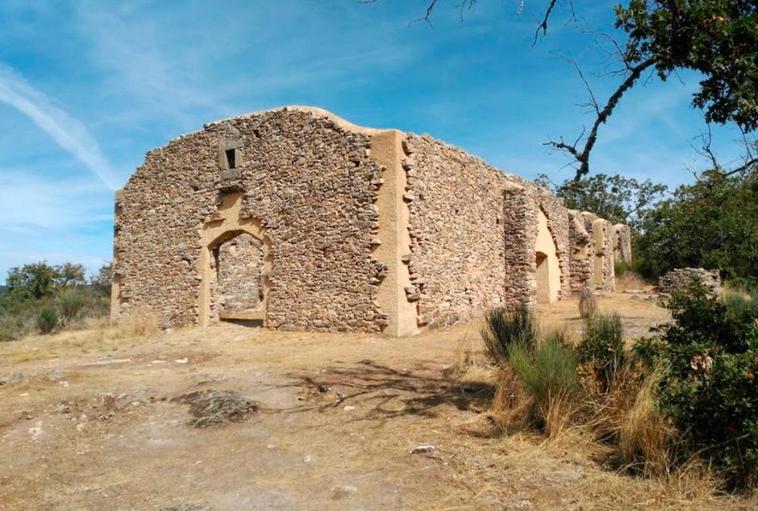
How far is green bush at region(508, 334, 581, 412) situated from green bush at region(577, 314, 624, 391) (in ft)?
0.48

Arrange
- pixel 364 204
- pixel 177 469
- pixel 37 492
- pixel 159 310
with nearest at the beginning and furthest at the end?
pixel 37 492 < pixel 177 469 < pixel 364 204 < pixel 159 310

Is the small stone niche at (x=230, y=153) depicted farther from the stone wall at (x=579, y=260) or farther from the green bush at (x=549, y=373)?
the stone wall at (x=579, y=260)

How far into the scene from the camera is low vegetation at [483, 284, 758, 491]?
11.3 feet

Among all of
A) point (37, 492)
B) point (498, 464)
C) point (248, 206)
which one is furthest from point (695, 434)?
point (248, 206)

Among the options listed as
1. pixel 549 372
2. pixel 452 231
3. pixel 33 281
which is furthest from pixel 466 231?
pixel 33 281

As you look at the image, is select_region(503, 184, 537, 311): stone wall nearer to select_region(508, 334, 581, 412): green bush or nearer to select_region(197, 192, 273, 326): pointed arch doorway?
→ select_region(197, 192, 273, 326): pointed arch doorway

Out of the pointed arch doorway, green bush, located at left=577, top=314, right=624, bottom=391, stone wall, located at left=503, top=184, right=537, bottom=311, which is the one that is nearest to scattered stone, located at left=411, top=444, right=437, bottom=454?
green bush, located at left=577, top=314, right=624, bottom=391

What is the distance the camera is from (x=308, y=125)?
36.8 ft

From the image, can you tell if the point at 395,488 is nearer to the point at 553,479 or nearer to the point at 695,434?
the point at 553,479

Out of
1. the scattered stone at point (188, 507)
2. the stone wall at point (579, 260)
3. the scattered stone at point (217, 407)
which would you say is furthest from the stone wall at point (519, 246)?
the scattered stone at point (188, 507)

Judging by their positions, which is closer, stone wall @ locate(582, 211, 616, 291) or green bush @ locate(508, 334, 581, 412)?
green bush @ locate(508, 334, 581, 412)

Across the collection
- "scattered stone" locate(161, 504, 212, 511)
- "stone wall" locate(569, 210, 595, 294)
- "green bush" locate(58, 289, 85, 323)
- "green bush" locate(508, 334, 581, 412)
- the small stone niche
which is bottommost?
"scattered stone" locate(161, 504, 212, 511)

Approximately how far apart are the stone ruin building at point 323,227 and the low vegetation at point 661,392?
4.97 meters

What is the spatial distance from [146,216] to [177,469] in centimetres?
1055
